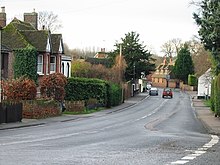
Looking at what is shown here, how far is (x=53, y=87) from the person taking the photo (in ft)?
139

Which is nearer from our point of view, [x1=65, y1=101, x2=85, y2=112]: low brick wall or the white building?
[x1=65, y1=101, x2=85, y2=112]: low brick wall

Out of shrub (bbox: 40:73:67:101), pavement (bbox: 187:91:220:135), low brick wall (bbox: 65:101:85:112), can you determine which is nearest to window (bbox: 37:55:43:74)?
low brick wall (bbox: 65:101:85:112)

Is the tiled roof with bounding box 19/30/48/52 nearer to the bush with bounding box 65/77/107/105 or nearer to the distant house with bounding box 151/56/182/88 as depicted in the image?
the bush with bounding box 65/77/107/105

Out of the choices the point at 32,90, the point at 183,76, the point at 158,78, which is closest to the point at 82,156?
→ the point at 32,90

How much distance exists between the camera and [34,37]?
50281 mm

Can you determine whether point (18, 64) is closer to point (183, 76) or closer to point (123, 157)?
point (123, 157)

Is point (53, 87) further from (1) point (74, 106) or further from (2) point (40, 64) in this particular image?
(2) point (40, 64)

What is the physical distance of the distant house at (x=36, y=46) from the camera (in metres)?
47.0

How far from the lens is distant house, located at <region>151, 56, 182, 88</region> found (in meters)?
143

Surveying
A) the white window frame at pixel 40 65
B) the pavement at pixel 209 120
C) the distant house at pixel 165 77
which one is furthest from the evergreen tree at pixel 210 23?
the distant house at pixel 165 77

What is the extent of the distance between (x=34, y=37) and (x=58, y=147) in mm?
35522

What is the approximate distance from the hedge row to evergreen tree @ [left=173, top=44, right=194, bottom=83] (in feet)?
227

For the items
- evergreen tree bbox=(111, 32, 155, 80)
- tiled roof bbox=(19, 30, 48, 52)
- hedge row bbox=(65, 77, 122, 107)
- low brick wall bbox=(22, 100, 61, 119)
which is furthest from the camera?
evergreen tree bbox=(111, 32, 155, 80)

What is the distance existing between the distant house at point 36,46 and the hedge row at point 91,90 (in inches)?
109
